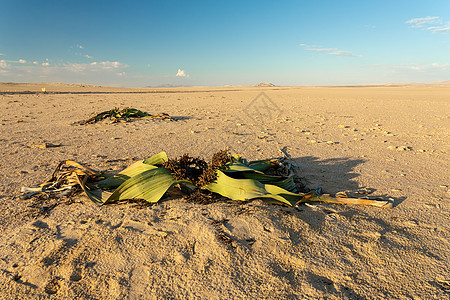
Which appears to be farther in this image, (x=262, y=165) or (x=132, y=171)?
(x=262, y=165)

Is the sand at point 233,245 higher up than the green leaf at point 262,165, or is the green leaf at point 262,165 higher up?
the green leaf at point 262,165

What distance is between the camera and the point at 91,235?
1.91 m

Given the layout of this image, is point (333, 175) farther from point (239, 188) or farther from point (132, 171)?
point (132, 171)

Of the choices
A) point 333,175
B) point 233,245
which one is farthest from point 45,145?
point 333,175

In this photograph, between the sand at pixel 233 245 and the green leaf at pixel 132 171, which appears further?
the green leaf at pixel 132 171

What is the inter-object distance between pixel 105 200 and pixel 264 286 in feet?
4.94

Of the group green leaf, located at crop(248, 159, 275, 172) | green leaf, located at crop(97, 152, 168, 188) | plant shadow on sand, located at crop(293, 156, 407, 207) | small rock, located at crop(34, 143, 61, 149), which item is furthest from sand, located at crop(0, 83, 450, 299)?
small rock, located at crop(34, 143, 61, 149)

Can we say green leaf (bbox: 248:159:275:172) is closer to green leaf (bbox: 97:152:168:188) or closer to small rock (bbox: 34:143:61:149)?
green leaf (bbox: 97:152:168:188)

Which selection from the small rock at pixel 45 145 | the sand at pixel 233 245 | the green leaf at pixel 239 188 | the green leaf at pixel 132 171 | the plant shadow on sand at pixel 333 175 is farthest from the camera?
the small rock at pixel 45 145

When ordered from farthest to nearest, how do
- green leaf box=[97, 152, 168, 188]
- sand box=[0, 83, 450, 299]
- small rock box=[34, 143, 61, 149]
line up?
1. small rock box=[34, 143, 61, 149]
2. green leaf box=[97, 152, 168, 188]
3. sand box=[0, 83, 450, 299]

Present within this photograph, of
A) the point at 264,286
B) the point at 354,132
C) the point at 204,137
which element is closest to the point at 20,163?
the point at 204,137

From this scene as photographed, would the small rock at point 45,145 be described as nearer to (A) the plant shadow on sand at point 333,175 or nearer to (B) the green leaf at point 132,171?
(B) the green leaf at point 132,171

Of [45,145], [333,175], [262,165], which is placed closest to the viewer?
[262,165]

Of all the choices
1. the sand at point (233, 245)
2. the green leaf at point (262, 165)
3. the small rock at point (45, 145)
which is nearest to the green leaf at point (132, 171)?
the sand at point (233, 245)
